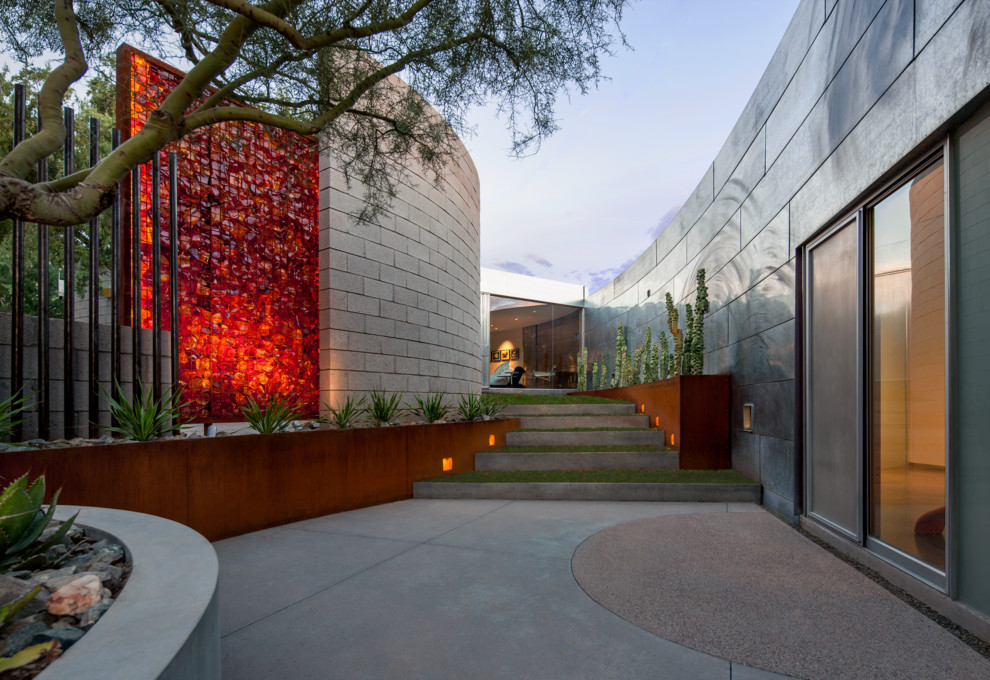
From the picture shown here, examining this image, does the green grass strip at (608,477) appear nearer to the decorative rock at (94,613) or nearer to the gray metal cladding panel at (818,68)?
the gray metal cladding panel at (818,68)

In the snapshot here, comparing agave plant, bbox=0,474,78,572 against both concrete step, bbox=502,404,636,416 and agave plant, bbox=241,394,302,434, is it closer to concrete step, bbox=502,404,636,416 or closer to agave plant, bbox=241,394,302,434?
agave plant, bbox=241,394,302,434

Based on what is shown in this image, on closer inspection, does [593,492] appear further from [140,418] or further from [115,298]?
Answer: [115,298]

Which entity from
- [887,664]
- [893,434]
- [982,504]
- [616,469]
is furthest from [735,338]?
[887,664]

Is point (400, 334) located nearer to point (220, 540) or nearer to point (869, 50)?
point (220, 540)

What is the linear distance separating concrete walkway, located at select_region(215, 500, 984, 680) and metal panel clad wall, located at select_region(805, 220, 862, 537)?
1.52 feet

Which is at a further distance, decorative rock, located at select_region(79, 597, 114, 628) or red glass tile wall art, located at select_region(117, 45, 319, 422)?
red glass tile wall art, located at select_region(117, 45, 319, 422)

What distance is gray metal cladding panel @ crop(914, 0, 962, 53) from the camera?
245 centimetres

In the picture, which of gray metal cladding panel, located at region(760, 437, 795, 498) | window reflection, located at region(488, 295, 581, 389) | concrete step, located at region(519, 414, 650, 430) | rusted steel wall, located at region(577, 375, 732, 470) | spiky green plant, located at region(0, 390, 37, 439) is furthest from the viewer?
window reflection, located at region(488, 295, 581, 389)

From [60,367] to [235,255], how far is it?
2477mm

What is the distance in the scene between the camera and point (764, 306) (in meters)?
4.91

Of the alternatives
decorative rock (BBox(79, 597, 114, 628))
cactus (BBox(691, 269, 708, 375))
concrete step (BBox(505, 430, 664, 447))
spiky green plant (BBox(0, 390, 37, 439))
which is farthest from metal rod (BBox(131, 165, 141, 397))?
cactus (BBox(691, 269, 708, 375))

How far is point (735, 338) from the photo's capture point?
5742 millimetres

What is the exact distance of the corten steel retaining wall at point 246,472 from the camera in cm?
314

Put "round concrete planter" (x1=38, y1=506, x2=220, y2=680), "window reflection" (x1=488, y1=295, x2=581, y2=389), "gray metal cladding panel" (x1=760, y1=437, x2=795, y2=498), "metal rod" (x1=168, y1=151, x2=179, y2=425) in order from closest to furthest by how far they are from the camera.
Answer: "round concrete planter" (x1=38, y1=506, x2=220, y2=680) → "gray metal cladding panel" (x1=760, y1=437, x2=795, y2=498) → "metal rod" (x1=168, y1=151, x2=179, y2=425) → "window reflection" (x1=488, y1=295, x2=581, y2=389)
